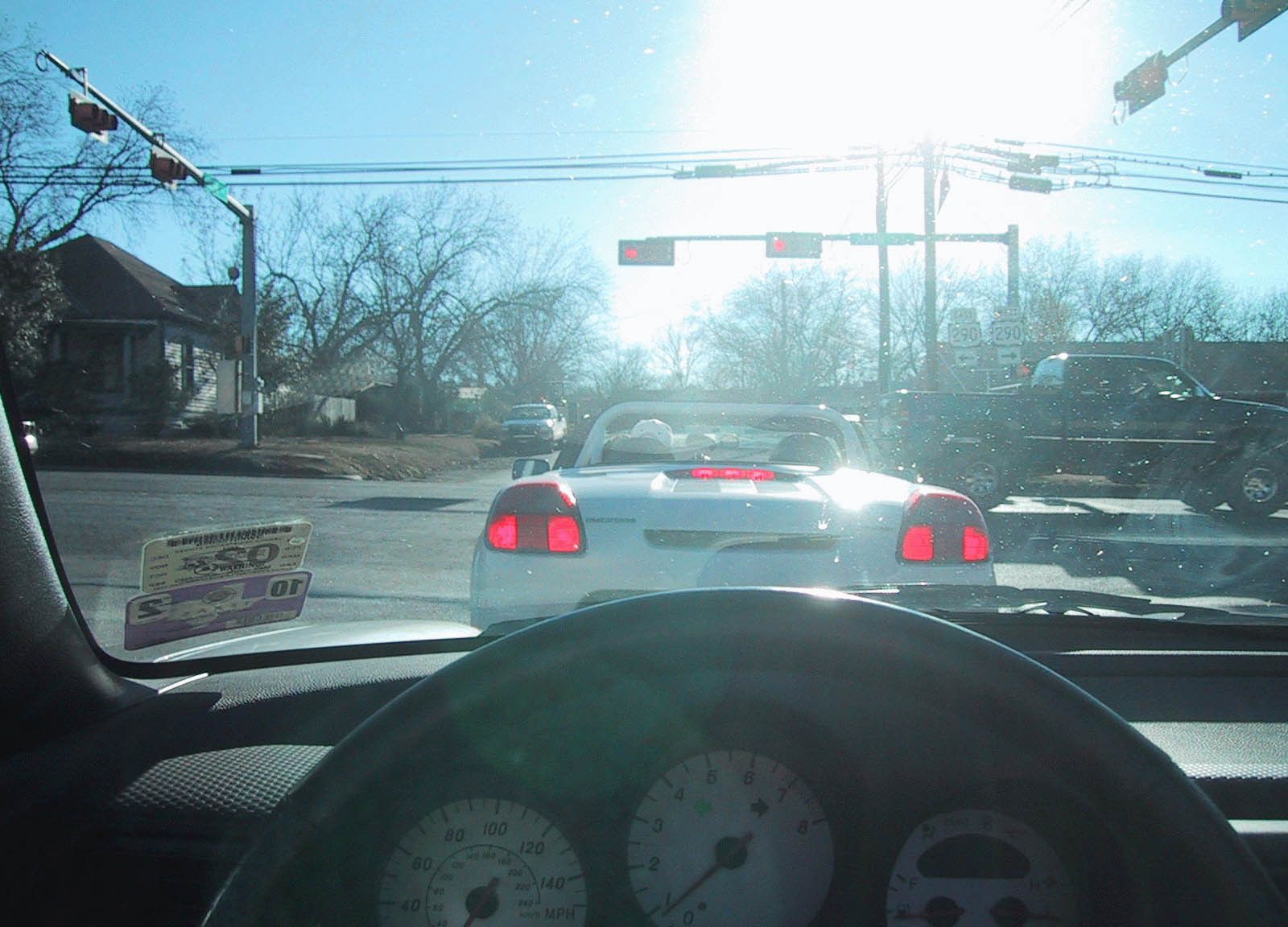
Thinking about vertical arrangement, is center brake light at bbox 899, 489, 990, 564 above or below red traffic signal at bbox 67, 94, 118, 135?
below

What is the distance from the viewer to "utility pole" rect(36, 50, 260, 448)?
3.96m

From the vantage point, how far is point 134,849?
2119 millimetres

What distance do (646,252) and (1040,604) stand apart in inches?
93.0

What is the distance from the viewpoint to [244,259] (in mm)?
5656

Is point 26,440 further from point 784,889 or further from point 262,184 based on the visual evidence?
point 262,184

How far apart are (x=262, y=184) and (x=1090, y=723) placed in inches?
216

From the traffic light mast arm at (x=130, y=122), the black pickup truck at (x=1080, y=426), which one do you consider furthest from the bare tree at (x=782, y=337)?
the black pickup truck at (x=1080, y=426)

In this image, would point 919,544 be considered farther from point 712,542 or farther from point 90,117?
point 90,117

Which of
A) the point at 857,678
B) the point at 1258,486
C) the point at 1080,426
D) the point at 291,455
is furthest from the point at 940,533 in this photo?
the point at 1080,426

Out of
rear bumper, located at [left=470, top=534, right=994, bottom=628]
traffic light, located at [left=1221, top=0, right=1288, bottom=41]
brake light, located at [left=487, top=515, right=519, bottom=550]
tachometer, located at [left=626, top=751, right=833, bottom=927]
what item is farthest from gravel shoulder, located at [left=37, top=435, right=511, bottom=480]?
traffic light, located at [left=1221, top=0, right=1288, bottom=41]

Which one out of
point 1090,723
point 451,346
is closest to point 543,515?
point 1090,723

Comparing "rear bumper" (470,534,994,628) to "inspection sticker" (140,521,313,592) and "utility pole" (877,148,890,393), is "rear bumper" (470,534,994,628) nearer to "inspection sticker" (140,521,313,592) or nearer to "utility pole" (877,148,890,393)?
"inspection sticker" (140,521,313,592)

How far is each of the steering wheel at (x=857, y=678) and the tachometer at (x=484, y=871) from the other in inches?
8.8

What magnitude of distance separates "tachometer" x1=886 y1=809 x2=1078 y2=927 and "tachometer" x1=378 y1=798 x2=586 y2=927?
55 cm
